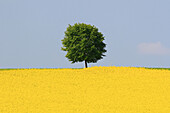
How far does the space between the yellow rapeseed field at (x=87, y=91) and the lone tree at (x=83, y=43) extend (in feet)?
27.3

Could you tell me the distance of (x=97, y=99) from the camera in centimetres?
2380

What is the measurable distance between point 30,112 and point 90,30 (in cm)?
3159

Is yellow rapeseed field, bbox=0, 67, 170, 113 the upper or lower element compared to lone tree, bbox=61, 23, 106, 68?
lower

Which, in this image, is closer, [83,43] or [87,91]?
[87,91]

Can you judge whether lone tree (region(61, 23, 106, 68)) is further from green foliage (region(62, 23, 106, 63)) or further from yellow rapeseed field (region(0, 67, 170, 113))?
yellow rapeseed field (region(0, 67, 170, 113))

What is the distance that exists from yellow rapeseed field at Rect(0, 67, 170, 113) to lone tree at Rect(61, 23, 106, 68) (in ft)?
27.3

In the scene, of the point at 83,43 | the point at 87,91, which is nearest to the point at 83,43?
the point at 83,43

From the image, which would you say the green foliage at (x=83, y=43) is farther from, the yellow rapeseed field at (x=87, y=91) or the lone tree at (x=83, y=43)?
the yellow rapeseed field at (x=87, y=91)

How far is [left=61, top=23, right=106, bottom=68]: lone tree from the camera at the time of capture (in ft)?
157

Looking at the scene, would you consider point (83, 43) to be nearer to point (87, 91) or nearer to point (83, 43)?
point (83, 43)

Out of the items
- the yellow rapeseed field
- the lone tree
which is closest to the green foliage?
the lone tree

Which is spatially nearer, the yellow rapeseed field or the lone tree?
the yellow rapeseed field

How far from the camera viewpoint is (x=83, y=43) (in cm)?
4791

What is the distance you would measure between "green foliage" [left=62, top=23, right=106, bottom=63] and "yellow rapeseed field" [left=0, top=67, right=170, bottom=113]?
8.31m
